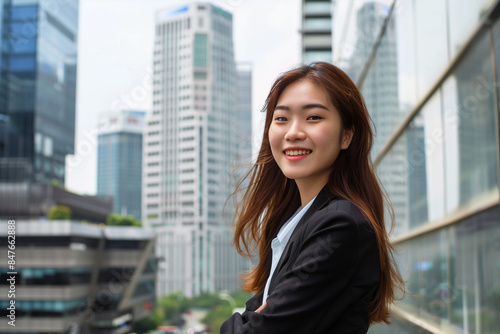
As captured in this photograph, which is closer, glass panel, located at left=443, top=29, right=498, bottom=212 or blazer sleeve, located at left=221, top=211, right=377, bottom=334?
blazer sleeve, located at left=221, top=211, right=377, bottom=334

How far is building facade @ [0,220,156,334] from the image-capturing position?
44719 millimetres

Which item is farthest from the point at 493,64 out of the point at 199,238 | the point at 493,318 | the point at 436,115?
the point at 199,238

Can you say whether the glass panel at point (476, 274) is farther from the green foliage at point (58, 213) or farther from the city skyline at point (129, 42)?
the city skyline at point (129, 42)

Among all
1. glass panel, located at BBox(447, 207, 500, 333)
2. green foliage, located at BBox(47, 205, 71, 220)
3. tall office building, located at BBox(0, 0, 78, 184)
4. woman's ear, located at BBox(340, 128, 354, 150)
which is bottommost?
green foliage, located at BBox(47, 205, 71, 220)

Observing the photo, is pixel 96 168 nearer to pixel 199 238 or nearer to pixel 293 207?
pixel 199 238

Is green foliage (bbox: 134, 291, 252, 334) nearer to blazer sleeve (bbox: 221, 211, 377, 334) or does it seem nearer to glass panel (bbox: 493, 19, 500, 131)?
glass panel (bbox: 493, 19, 500, 131)

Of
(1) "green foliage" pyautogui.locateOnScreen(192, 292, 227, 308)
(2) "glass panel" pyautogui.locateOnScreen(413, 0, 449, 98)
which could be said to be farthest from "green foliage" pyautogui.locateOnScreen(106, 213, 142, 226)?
(2) "glass panel" pyautogui.locateOnScreen(413, 0, 449, 98)

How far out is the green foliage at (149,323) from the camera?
54531 millimetres

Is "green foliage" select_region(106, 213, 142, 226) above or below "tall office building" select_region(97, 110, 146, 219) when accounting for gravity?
below

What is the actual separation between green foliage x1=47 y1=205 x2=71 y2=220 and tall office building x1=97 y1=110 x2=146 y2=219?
1555 cm

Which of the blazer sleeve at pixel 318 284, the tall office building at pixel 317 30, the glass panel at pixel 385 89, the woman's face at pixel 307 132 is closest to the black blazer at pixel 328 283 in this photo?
the blazer sleeve at pixel 318 284

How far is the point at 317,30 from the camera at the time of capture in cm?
858

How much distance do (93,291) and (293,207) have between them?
172 feet

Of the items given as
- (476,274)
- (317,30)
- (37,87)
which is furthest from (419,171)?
(37,87)
